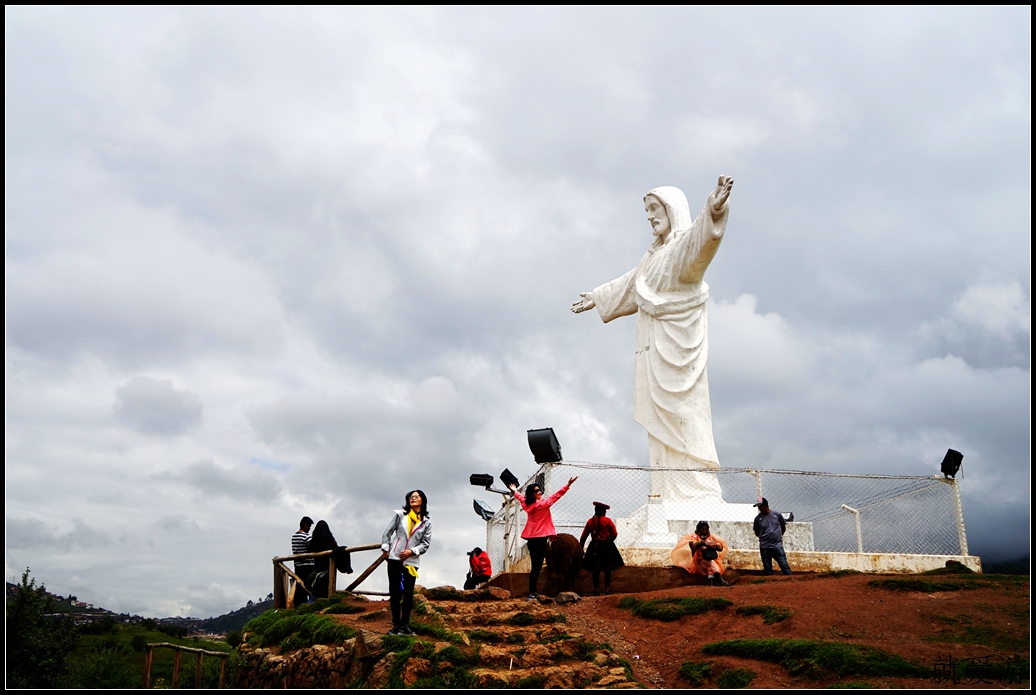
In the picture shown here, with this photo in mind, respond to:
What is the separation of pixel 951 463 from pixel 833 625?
16.3ft

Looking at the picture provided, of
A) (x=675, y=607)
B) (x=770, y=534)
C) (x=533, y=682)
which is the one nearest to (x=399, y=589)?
(x=533, y=682)

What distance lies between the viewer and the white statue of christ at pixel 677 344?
44.2 feet

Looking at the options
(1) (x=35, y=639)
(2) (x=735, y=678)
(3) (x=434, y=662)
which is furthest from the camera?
(1) (x=35, y=639)

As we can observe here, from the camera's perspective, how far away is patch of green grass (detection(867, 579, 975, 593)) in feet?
33.0

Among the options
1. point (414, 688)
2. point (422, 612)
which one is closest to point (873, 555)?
point (422, 612)

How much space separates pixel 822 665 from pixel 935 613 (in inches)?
91.1

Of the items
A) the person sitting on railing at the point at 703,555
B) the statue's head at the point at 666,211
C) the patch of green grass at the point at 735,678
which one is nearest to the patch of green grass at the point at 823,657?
the patch of green grass at the point at 735,678

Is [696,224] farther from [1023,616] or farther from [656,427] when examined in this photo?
[1023,616]

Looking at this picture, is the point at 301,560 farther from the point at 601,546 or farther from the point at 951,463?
the point at 951,463

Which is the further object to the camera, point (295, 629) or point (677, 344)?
point (677, 344)

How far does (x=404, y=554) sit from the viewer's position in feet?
28.5

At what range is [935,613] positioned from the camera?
9.05m

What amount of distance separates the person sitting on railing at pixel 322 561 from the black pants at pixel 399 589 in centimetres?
318

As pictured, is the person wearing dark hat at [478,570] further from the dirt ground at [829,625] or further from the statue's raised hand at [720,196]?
the statue's raised hand at [720,196]
